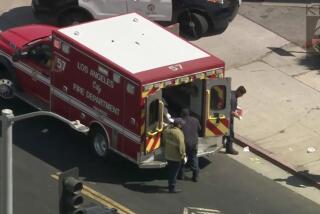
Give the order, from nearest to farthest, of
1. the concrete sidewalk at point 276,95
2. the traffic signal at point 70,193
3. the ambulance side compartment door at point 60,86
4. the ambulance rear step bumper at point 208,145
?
1. the traffic signal at point 70,193
2. the ambulance rear step bumper at point 208,145
3. the ambulance side compartment door at point 60,86
4. the concrete sidewalk at point 276,95

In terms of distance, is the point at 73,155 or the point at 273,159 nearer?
the point at 73,155

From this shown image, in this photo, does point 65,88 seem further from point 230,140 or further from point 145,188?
point 230,140

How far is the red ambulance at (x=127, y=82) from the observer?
63.7 feet

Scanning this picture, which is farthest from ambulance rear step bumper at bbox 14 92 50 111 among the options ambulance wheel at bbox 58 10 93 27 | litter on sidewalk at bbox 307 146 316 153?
litter on sidewalk at bbox 307 146 316 153

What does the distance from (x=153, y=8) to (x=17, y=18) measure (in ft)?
13.6

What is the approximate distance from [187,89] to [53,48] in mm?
3051

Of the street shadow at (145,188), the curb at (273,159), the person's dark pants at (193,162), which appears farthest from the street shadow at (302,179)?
the street shadow at (145,188)

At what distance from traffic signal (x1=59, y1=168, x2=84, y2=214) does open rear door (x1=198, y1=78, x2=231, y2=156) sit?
6749 millimetres

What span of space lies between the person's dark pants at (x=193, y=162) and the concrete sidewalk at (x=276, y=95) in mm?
2167

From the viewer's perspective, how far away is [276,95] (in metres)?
24.3

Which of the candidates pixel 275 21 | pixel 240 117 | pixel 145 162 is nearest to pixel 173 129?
pixel 145 162

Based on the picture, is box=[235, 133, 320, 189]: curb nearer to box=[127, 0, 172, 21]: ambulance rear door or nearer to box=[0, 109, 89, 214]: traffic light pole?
box=[127, 0, 172, 21]: ambulance rear door

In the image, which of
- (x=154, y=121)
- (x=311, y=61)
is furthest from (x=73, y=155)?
(x=311, y=61)

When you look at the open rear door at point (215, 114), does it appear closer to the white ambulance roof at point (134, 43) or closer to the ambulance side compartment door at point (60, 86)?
the white ambulance roof at point (134, 43)
